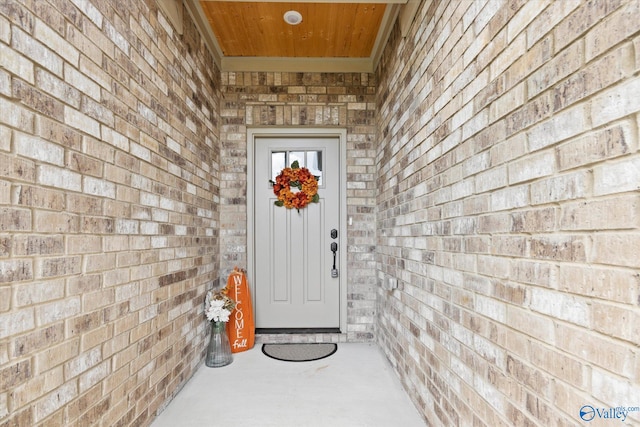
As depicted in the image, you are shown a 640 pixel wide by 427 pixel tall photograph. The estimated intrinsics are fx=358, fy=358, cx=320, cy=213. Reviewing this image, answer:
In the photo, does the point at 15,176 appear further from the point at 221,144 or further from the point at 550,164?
the point at 221,144

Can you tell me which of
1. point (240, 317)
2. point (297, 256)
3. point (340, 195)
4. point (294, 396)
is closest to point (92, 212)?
point (294, 396)

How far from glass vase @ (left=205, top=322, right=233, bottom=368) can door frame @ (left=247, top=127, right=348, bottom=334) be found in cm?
60

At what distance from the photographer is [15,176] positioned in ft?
3.51

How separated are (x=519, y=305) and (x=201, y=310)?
7.46 ft

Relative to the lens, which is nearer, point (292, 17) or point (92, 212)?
point (92, 212)

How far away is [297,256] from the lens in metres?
3.38

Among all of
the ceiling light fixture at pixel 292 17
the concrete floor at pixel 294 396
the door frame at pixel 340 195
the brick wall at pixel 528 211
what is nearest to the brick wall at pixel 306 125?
the door frame at pixel 340 195

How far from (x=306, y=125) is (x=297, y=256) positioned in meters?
1.22

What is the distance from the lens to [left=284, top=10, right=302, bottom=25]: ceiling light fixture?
8.45 ft

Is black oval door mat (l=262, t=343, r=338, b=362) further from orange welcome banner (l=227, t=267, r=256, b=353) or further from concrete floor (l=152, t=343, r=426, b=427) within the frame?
orange welcome banner (l=227, t=267, r=256, b=353)

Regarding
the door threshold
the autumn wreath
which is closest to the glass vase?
the door threshold

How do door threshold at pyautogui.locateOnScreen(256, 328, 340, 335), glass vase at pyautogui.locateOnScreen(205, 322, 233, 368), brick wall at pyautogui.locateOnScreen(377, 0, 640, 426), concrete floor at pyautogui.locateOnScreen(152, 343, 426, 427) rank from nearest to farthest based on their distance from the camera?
1. brick wall at pyautogui.locateOnScreen(377, 0, 640, 426)
2. concrete floor at pyautogui.locateOnScreen(152, 343, 426, 427)
3. glass vase at pyautogui.locateOnScreen(205, 322, 233, 368)
4. door threshold at pyautogui.locateOnScreen(256, 328, 340, 335)

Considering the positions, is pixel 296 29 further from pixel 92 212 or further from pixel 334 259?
pixel 92 212

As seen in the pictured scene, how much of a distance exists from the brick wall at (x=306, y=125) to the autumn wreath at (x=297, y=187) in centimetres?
31
